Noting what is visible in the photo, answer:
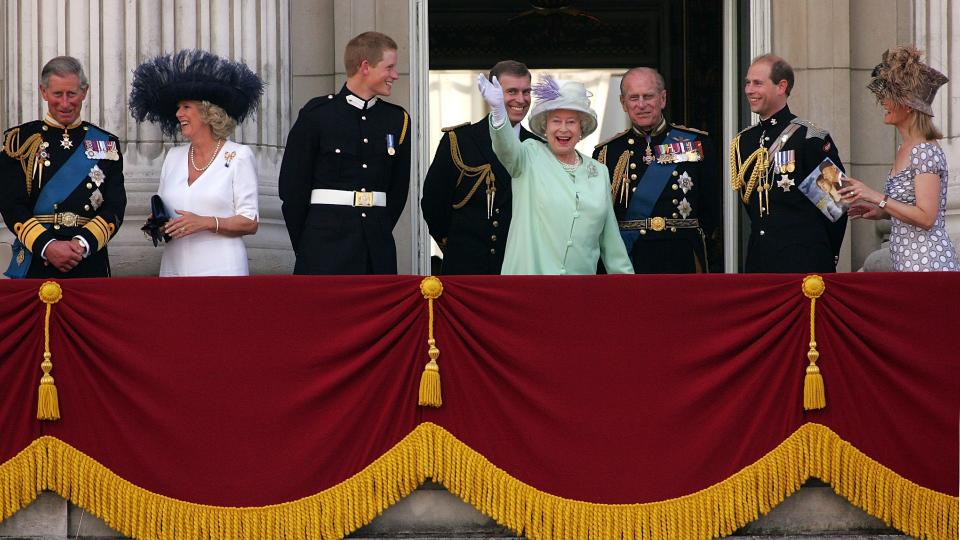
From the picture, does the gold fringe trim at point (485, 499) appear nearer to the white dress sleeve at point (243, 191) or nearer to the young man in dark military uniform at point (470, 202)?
the white dress sleeve at point (243, 191)

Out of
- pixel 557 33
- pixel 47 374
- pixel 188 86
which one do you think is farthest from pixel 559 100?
pixel 557 33

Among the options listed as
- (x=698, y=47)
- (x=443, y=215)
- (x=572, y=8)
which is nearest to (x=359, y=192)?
(x=443, y=215)

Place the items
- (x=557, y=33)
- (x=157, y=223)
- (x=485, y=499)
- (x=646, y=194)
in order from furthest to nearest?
(x=557, y=33) → (x=646, y=194) → (x=157, y=223) → (x=485, y=499)

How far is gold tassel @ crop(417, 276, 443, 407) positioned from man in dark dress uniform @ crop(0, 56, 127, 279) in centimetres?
181

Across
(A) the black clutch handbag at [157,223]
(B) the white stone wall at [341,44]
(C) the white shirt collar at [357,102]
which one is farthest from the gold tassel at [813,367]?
(B) the white stone wall at [341,44]

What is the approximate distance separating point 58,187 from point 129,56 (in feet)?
4.42

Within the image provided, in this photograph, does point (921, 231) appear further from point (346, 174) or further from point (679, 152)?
point (346, 174)

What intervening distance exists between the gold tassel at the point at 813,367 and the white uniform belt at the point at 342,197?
2194 mm

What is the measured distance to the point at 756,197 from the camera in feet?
30.6

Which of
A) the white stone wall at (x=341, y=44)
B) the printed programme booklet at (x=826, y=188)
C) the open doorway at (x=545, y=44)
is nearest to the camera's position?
the printed programme booklet at (x=826, y=188)

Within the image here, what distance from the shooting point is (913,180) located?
345 inches

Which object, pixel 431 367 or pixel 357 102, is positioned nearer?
pixel 431 367

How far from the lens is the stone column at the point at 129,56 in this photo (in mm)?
10289

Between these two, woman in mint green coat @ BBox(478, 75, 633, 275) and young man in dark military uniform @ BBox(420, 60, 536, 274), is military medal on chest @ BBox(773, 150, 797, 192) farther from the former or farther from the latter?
young man in dark military uniform @ BBox(420, 60, 536, 274)
